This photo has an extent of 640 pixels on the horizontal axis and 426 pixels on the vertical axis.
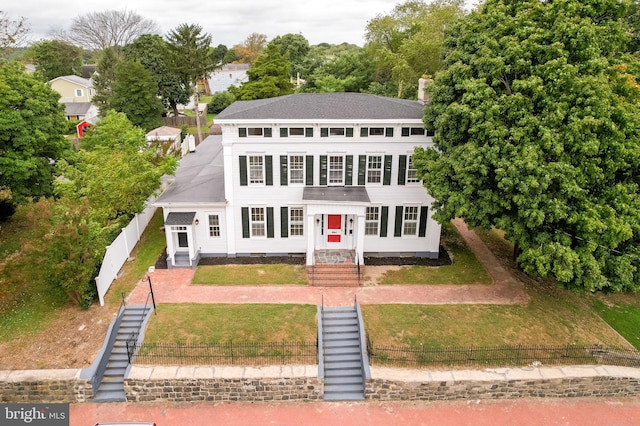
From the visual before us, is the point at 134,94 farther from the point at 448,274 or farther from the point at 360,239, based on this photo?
the point at 448,274

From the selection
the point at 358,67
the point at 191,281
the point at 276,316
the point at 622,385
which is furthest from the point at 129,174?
the point at 358,67

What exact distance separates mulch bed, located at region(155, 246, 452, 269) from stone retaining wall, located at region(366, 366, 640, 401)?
772cm

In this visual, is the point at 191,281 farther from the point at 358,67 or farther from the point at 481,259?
the point at 358,67

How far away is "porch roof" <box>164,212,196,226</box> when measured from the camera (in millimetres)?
20453

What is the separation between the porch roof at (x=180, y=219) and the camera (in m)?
20.5

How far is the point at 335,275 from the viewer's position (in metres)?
20.1

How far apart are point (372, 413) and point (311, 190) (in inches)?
415

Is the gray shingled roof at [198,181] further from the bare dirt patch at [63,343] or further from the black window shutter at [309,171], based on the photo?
the bare dirt patch at [63,343]

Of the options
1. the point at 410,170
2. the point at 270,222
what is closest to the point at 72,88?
the point at 270,222

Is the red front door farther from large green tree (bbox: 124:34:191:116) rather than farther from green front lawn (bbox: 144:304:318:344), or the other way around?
large green tree (bbox: 124:34:191:116)

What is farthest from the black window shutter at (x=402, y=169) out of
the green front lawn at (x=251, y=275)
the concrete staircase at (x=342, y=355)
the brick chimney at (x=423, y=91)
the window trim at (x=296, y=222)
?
the concrete staircase at (x=342, y=355)

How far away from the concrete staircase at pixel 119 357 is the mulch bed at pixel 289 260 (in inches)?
176

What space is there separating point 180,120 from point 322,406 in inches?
2027

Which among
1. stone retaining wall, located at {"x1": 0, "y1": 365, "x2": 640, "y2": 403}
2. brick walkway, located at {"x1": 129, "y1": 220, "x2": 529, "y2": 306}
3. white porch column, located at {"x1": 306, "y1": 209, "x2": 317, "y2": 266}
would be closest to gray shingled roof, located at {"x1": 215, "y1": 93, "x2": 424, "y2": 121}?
white porch column, located at {"x1": 306, "y1": 209, "x2": 317, "y2": 266}
